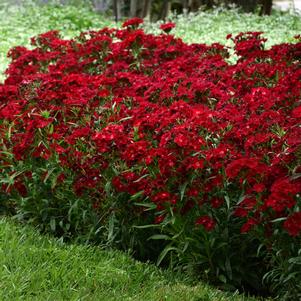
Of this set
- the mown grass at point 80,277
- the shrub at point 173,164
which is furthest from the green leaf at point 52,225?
the mown grass at point 80,277

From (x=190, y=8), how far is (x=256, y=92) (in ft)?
51.2

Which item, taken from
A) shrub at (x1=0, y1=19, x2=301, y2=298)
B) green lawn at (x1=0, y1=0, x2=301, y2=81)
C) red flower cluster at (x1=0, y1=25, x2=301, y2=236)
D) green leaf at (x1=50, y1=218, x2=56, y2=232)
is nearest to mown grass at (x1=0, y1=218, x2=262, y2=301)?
shrub at (x1=0, y1=19, x2=301, y2=298)

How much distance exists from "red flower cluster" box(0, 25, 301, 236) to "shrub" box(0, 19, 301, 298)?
0.01 meters

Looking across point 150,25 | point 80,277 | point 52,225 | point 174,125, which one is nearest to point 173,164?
point 174,125

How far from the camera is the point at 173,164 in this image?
14.4ft

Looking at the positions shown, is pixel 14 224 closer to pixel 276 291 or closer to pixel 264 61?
pixel 276 291

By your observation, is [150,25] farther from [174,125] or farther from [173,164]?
[173,164]

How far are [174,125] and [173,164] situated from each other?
479 mm

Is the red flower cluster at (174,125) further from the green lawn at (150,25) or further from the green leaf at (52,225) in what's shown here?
the green lawn at (150,25)

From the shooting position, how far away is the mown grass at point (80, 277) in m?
4.08

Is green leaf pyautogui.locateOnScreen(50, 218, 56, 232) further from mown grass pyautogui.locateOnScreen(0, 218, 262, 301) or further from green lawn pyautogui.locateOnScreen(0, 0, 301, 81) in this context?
green lawn pyautogui.locateOnScreen(0, 0, 301, 81)

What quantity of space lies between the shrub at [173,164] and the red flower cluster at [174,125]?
0.01 m

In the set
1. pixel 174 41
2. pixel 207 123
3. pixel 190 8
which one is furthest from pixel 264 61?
pixel 190 8

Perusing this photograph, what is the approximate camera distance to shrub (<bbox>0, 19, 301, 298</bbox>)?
13.8 feet
